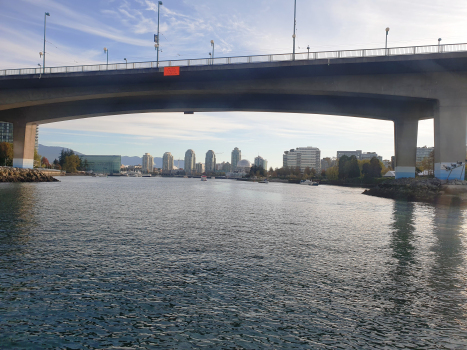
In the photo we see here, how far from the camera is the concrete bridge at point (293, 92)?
5409 centimetres

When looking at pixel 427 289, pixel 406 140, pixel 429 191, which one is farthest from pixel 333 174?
pixel 427 289

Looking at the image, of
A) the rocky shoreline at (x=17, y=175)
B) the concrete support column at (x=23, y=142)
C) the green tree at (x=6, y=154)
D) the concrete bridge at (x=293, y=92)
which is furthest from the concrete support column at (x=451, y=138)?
the green tree at (x=6, y=154)

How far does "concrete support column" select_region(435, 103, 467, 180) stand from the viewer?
178 ft

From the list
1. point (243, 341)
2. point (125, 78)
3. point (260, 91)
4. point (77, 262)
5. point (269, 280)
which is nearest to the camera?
point (243, 341)

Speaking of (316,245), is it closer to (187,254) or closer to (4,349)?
(187,254)

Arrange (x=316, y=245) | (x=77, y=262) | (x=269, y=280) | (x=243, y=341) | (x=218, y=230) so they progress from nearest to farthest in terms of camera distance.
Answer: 1. (x=243, y=341)
2. (x=269, y=280)
3. (x=77, y=262)
4. (x=316, y=245)
5. (x=218, y=230)

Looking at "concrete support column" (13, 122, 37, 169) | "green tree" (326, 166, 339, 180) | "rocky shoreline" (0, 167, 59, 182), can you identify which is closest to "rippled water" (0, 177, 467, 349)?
"concrete support column" (13, 122, 37, 169)

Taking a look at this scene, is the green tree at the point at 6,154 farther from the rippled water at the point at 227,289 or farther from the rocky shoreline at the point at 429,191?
the rocky shoreline at the point at 429,191

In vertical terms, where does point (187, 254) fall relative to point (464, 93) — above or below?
below

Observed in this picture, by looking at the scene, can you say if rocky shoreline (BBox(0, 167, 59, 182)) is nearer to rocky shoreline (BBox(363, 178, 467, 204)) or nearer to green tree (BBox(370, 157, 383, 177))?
rocky shoreline (BBox(363, 178, 467, 204))

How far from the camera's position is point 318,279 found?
14555mm

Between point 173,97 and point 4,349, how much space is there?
67130 millimetres

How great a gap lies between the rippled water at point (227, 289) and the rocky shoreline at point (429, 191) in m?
33.0

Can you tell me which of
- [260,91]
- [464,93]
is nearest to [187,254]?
[260,91]
